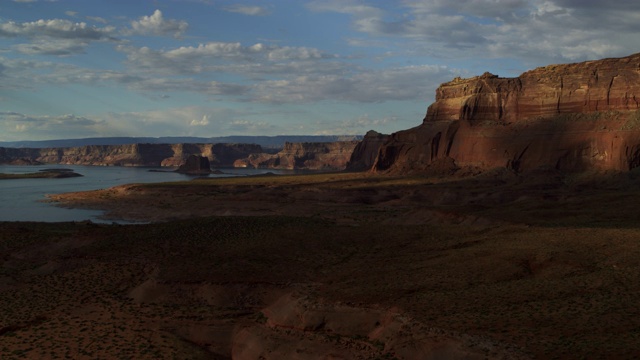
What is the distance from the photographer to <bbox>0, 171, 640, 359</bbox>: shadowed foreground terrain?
2998 cm

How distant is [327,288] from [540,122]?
9402 centimetres

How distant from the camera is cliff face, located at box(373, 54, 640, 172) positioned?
4272 inches

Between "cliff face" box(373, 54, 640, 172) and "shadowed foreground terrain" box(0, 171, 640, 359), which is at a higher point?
"cliff face" box(373, 54, 640, 172)

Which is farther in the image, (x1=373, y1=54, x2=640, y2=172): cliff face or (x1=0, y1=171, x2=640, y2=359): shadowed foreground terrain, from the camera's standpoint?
(x1=373, y1=54, x2=640, y2=172): cliff face

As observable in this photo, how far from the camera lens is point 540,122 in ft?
400

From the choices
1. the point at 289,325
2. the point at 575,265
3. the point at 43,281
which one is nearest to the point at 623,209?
the point at 575,265

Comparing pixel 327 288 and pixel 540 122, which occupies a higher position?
pixel 540 122

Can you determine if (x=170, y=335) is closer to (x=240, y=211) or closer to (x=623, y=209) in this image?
(x=623, y=209)

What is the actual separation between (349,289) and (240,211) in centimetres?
6477

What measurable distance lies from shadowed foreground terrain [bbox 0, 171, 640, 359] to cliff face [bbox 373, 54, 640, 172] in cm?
3791

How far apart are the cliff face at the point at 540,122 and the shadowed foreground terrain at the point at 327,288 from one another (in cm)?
3791

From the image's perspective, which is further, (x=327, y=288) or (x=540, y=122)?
(x=540, y=122)

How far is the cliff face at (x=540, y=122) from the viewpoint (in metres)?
108

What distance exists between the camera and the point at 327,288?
4050cm
